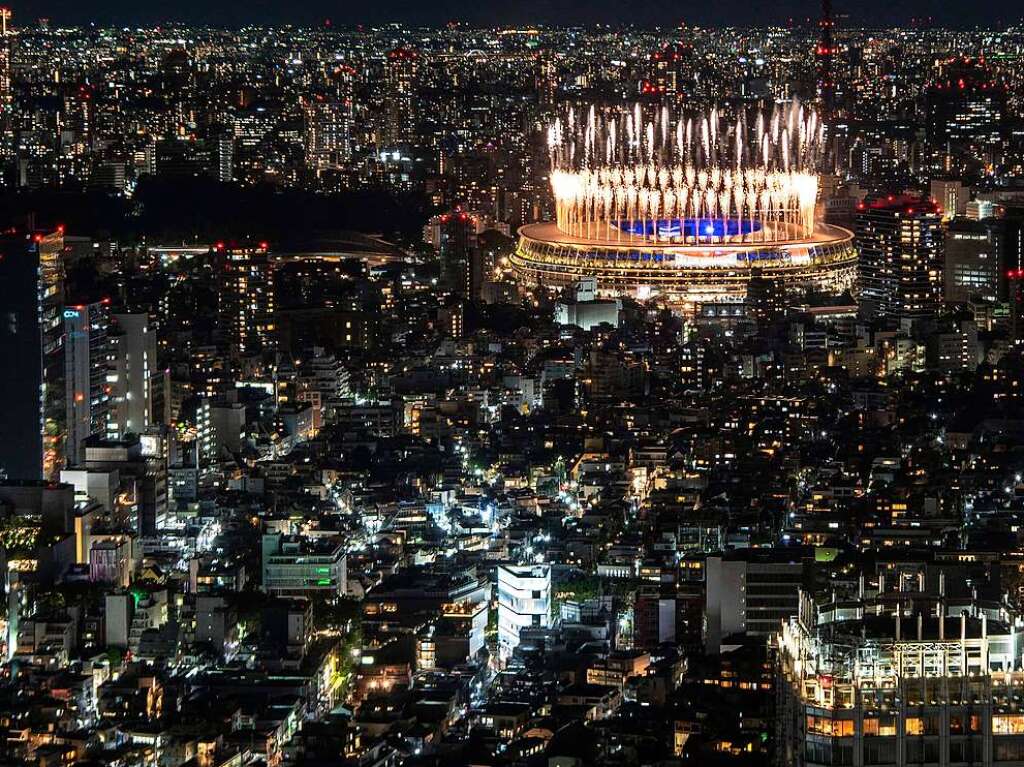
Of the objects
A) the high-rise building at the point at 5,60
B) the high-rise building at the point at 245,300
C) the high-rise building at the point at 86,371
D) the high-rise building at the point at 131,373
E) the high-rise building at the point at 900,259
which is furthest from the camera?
the high-rise building at the point at 5,60

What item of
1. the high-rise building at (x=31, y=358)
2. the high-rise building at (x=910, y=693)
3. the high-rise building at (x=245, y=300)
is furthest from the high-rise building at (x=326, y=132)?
the high-rise building at (x=910, y=693)

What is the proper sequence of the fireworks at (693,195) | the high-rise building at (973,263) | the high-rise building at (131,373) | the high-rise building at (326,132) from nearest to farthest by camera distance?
1. the high-rise building at (131,373)
2. the high-rise building at (973,263)
3. the fireworks at (693,195)
4. the high-rise building at (326,132)

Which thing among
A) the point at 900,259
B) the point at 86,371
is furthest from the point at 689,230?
the point at 86,371

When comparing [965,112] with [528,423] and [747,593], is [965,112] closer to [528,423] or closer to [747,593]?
→ [528,423]

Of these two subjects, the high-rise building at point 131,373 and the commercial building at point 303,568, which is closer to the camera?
the commercial building at point 303,568

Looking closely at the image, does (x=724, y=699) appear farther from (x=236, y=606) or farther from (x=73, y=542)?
(x=73, y=542)

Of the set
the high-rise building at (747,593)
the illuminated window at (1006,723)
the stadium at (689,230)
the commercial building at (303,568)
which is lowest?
the commercial building at (303,568)

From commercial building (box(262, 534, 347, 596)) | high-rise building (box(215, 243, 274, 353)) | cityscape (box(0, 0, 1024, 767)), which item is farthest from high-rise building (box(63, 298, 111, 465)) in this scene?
high-rise building (box(215, 243, 274, 353))

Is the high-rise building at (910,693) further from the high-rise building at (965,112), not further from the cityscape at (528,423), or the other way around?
the high-rise building at (965,112)
